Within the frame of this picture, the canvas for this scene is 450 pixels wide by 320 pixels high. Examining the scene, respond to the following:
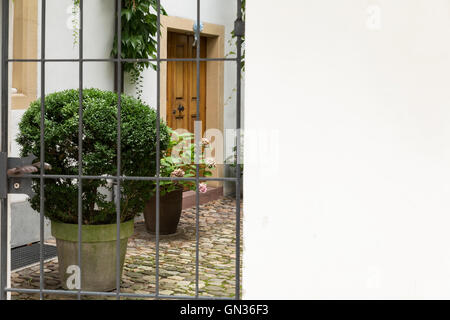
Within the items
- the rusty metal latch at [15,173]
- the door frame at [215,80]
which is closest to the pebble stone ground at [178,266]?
the rusty metal latch at [15,173]

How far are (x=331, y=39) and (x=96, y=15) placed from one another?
456 centimetres

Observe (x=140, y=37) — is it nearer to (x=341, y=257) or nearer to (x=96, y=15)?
(x=96, y=15)

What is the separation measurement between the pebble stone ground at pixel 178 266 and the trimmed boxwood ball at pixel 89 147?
0.55 metres

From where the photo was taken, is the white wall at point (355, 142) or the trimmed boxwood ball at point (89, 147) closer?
the white wall at point (355, 142)

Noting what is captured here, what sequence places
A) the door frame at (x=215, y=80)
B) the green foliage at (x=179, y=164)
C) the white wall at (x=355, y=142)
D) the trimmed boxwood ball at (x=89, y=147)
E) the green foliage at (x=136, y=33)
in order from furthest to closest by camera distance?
1. the door frame at (x=215, y=80)
2. the green foliage at (x=136, y=33)
3. the green foliage at (x=179, y=164)
4. the trimmed boxwood ball at (x=89, y=147)
5. the white wall at (x=355, y=142)

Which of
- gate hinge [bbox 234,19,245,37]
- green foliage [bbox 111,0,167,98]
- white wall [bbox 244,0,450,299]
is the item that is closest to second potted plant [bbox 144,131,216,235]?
green foliage [bbox 111,0,167,98]

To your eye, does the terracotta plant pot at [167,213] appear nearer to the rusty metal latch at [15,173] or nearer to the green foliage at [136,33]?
the green foliage at [136,33]

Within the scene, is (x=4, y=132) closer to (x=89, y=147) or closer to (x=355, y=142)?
(x=355, y=142)

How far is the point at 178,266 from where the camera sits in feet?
15.3

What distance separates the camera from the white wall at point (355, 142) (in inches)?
76.7

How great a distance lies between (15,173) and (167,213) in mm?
3541

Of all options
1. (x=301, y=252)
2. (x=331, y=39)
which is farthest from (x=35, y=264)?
(x=331, y=39)

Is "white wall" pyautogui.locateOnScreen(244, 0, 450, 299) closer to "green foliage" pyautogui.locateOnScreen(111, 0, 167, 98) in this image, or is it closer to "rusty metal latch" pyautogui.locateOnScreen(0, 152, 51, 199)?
"rusty metal latch" pyautogui.locateOnScreen(0, 152, 51, 199)

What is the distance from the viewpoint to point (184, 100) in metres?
7.79
